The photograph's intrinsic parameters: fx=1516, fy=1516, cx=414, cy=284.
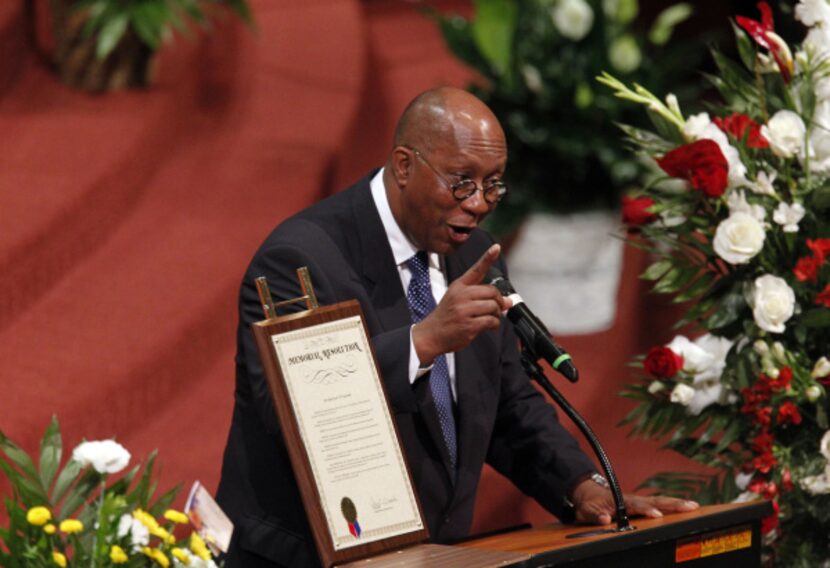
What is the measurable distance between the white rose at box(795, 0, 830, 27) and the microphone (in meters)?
1.27

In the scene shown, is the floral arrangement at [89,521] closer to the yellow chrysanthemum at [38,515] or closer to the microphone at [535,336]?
the yellow chrysanthemum at [38,515]

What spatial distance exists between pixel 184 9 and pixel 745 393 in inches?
122

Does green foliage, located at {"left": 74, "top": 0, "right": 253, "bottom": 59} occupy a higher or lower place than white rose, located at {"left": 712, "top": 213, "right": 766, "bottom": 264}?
higher

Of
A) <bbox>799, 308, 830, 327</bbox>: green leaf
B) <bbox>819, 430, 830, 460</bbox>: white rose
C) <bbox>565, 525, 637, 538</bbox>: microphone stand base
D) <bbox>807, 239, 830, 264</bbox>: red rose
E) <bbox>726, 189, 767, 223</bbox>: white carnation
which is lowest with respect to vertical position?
<bbox>819, 430, 830, 460</bbox>: white rose

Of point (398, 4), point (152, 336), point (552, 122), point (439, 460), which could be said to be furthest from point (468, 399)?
point (398, 4)

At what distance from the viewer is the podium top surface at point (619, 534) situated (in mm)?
2318

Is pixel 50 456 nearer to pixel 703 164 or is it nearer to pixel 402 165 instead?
pixel 402 165

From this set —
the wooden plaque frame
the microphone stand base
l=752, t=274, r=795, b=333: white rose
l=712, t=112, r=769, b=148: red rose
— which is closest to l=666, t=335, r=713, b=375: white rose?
l=752, t=274, r=795, b=333: white rose

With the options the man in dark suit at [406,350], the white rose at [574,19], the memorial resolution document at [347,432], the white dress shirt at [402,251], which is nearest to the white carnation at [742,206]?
the man in dark suit at [406,350]

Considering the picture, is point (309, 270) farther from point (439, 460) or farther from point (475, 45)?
point (475, 45)

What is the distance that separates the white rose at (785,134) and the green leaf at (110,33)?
2.72 meters

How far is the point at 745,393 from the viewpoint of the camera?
3.28 m

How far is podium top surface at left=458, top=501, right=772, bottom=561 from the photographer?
2318mm

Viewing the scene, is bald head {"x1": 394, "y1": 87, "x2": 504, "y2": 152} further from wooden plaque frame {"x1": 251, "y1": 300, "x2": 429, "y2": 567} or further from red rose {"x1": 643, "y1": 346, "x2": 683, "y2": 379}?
red rose {"x1": 643, "y1": 346, "x2": 683, "y2": 379}
